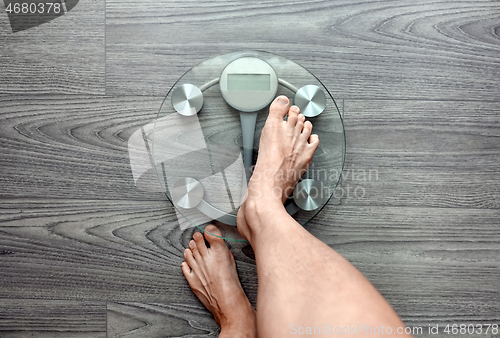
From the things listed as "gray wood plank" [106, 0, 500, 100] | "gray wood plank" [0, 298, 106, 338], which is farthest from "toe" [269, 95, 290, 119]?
"gray wood plank" [0, 298, 106, 338]

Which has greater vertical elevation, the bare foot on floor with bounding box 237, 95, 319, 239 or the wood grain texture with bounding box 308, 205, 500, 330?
the bare foot on floor with bounding box 237, 95, 319, 239

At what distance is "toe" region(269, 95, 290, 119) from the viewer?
31.1 inches

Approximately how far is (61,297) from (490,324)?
106 cm

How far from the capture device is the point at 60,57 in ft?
2.86

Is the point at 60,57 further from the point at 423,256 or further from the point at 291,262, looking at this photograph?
the point at 423,256

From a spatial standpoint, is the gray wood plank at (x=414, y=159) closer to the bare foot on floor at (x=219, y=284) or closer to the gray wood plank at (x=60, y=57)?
the bare foot on floor at (x=219, y=284)

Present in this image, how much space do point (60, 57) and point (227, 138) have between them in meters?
0.47

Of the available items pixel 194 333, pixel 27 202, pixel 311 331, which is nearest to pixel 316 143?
pixel 311 331

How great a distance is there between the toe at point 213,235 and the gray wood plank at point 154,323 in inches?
7.1

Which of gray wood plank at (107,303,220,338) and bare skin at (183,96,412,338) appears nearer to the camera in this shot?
bare skin at (183,96,412,338)

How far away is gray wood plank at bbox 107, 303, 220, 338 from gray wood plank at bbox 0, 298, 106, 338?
0.04 meters

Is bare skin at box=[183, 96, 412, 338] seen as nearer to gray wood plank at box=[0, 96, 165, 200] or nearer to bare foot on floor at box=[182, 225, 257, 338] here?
bare foot on floor at box=[182, 225, 257, 338]

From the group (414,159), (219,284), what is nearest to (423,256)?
(414,159)

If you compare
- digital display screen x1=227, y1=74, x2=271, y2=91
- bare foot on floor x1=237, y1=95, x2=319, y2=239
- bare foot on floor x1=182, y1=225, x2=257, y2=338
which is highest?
digital display screen x1=227, y1=74, x2=271, y2=91
